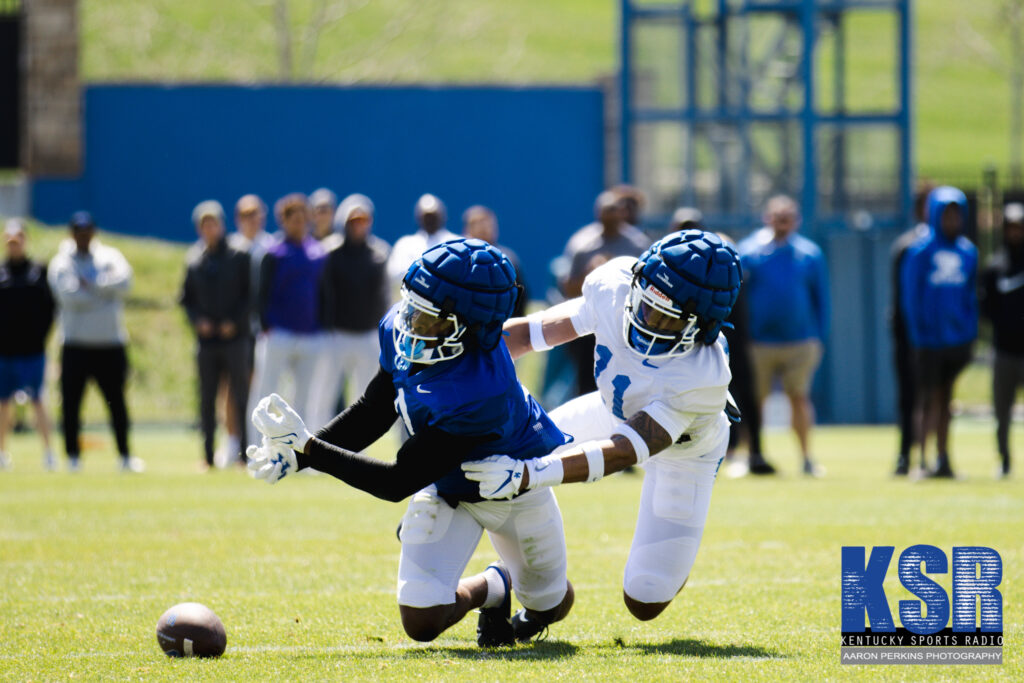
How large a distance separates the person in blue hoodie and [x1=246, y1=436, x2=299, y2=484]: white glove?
6695mm

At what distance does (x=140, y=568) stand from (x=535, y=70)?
39.8 meters

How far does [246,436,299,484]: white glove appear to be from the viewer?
471cm

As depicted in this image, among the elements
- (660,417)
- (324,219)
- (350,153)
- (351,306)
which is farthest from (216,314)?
(350,153)

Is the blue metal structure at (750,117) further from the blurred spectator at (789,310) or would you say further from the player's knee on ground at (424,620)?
the player's knee on ground at (424,620)

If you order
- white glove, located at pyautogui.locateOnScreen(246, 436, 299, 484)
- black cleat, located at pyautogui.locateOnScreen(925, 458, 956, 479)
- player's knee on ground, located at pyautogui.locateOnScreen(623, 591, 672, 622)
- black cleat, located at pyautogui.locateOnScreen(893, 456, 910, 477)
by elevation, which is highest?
white glove, located at pyautogui.locateOnScreen(246, 436, 299, 484)

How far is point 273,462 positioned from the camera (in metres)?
4.73

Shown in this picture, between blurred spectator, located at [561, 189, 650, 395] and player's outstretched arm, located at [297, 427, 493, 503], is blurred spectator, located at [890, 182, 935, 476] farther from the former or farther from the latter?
player's outstretched arm, located at [297, 427, 493, 503]

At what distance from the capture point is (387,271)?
1120cm

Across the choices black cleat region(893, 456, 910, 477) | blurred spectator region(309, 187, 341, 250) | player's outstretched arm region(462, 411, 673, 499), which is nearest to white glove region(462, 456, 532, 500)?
player's outstretched arm region(462, 411, 673, 499)

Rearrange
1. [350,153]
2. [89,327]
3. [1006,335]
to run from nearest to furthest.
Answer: [1006,335]
[89,327]
[350,153]

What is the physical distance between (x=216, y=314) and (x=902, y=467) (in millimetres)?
5264

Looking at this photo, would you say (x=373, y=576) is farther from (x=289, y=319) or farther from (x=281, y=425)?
(x=289, y=319)

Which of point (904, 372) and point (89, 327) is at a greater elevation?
point (89, 327)

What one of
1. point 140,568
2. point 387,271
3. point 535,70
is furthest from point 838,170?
point 535,70
